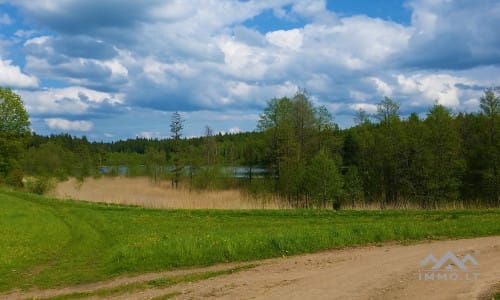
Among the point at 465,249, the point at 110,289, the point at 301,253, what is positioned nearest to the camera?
the point at 110,289

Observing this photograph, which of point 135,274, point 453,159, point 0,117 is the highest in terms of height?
point 0,117

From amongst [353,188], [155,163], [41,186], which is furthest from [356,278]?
[155,163]

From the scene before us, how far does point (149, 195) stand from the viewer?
40312 mm

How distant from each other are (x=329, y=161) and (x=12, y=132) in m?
43.3

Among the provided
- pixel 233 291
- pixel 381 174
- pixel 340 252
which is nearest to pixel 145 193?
pixel 381 174

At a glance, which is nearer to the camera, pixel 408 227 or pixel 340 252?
pixel 340 252

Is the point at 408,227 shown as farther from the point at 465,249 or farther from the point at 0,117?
the point at 0,117

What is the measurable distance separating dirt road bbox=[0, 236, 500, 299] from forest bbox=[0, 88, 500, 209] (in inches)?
691

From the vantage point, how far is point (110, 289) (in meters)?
10.3

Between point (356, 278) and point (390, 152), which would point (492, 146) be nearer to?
point (390, 152)

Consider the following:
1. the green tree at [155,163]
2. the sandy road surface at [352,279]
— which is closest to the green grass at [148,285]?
the sandy road surface at [352,279]

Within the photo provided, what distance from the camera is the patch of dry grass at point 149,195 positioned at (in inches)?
1195

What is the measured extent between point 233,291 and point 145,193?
33569 mm

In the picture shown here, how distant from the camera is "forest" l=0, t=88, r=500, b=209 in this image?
1486 inches
